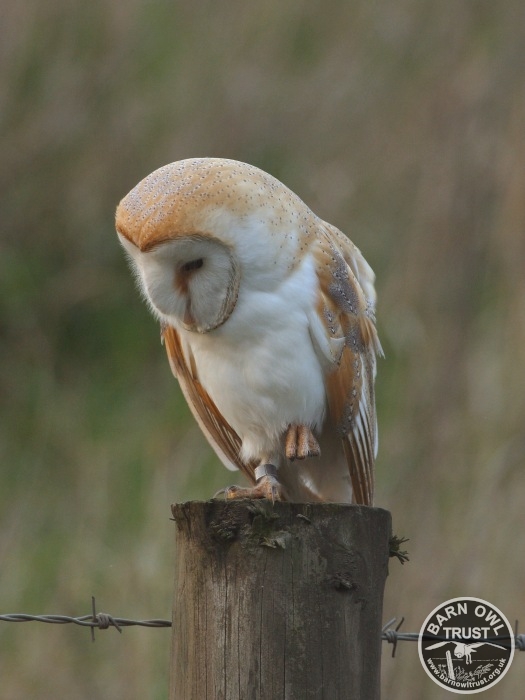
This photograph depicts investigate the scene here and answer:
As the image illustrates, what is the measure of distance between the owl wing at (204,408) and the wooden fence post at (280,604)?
0.91 meters

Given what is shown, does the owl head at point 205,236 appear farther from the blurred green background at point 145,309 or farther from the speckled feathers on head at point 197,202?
the blurred green background at point 145,309

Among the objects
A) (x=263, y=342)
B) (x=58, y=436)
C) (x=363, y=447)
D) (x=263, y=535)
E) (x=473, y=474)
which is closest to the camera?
(x=263, y=535)

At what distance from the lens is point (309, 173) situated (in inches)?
178

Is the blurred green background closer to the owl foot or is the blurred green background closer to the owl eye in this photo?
the owl foot

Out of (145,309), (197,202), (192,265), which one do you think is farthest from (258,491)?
(145,309)

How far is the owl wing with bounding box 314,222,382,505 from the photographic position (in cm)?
240

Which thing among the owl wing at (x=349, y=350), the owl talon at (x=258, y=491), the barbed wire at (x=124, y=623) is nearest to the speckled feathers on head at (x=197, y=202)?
the owl wing at (x=349, y=350)

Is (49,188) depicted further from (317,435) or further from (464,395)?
(317,435)

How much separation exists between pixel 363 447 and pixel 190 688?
991mm

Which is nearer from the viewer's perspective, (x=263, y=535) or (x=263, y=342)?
(x=263, y=535)

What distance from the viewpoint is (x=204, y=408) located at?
9.06ft

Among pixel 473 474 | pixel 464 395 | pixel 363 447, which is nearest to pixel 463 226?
pixel 464 395

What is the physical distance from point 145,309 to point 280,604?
3039 mm

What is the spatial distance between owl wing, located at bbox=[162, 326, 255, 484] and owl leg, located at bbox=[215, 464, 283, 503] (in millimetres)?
180
